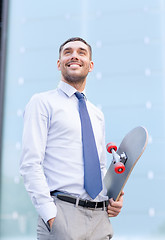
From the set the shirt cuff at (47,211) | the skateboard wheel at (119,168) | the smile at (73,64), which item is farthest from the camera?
the smile at (73,64)

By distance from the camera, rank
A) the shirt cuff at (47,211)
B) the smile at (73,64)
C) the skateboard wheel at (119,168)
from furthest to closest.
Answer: the smile at (73,64)
the skateboard wheel at (119,168)
the shirt cuff at (47,211)

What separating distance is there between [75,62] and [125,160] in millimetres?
542

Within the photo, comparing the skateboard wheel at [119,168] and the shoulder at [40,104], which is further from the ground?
the shoulder at [40,104]

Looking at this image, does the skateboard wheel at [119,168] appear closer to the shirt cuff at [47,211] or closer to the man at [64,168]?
the man at [64,168]

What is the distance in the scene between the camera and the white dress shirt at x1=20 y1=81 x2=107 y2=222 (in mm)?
1210

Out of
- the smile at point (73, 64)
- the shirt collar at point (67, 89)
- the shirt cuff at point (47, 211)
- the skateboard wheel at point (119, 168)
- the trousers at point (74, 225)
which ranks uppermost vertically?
the smile at point (73, 64)

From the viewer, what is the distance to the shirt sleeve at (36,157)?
1169mm

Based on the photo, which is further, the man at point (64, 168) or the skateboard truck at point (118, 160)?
the skateboard truck at point (118, 160)

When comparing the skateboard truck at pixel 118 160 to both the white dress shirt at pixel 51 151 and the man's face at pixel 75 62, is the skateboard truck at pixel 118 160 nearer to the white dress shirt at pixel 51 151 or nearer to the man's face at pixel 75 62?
the white dress shirt at pixel 51 151

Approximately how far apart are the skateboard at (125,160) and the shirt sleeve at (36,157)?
0.33m

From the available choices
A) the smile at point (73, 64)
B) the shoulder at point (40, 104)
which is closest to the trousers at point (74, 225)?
the shoulder at point (40, 104)

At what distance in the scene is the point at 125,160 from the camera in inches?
56.9

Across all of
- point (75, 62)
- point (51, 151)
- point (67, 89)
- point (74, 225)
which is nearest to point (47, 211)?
point (74, 225)

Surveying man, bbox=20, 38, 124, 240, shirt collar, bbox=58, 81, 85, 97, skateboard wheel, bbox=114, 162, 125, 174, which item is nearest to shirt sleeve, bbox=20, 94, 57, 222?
man, bbox=20, 38, 124, 240
